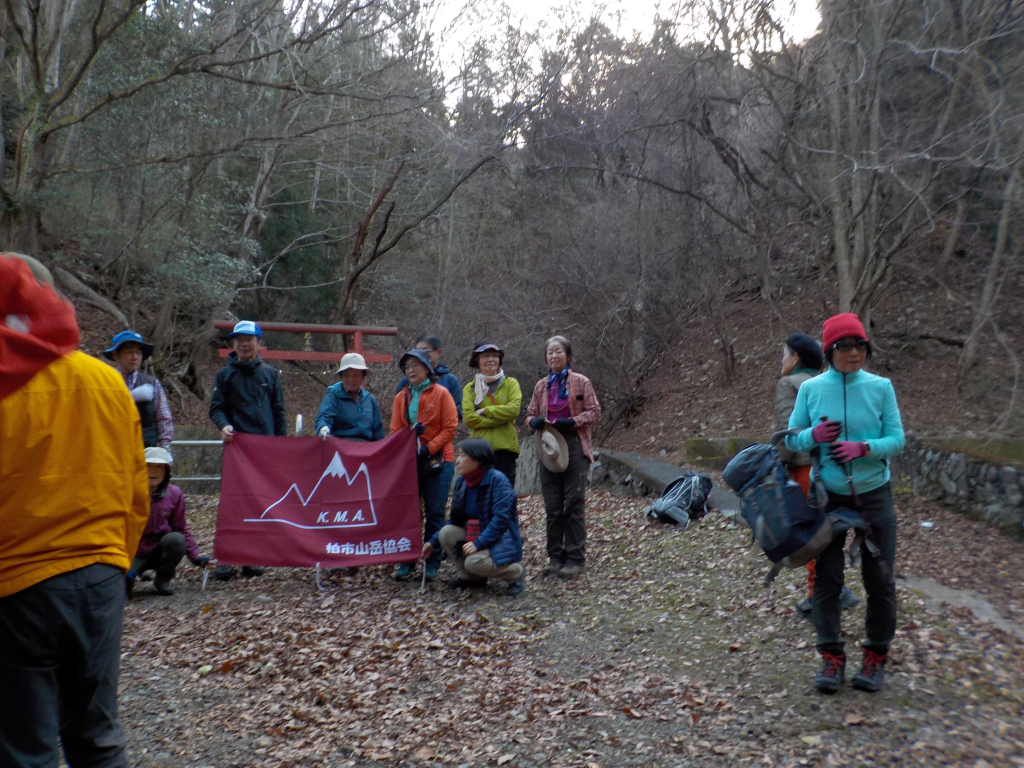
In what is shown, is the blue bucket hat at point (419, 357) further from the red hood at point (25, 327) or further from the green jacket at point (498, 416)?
the red hood at point (25, 327)

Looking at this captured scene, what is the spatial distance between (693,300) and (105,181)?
13.4 meters

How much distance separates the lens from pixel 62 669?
256cm

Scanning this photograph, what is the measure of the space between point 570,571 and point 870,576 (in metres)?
3.37

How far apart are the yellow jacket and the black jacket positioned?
15.5 ft

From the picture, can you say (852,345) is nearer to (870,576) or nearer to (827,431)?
(827,431)

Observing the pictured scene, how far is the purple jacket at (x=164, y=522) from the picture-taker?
6531mm

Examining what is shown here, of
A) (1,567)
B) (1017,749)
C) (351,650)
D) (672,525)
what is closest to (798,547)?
(1017,749)

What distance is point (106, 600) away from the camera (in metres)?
2.59

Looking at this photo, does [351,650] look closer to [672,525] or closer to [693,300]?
[672,525]

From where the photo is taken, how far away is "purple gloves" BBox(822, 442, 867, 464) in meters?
4.18

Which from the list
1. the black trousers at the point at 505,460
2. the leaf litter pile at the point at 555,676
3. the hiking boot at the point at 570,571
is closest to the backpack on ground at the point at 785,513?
the leaf litter pile at the point at 555,676

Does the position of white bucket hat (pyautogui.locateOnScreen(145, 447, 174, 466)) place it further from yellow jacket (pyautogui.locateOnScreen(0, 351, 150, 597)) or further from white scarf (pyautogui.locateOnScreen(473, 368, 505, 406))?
yellow jacket (pyautogui.locateOnScreen(0, 351, 150, 597))

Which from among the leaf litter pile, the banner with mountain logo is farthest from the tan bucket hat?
the banner with mountain logo

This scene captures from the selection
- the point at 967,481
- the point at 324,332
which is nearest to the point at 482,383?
the point at 967,481
